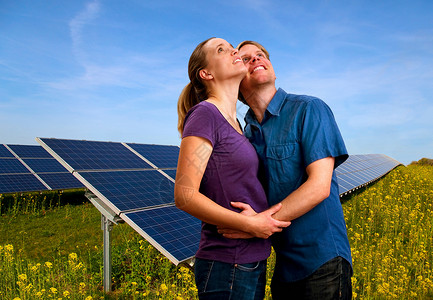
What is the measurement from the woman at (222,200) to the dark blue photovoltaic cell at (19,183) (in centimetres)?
1100

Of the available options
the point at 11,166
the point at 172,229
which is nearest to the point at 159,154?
the point at 172,229

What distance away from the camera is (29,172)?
12.6 m

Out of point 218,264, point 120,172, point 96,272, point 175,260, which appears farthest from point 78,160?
point 218,264

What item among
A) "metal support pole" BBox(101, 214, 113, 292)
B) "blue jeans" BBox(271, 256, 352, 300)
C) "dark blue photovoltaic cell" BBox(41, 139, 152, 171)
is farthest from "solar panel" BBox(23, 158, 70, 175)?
"blue jeans" BBox(271, 256, 352, 300)

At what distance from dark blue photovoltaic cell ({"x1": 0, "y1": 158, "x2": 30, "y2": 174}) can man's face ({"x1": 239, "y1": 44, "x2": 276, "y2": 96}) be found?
1260 cm

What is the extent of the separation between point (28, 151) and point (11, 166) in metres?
2.34

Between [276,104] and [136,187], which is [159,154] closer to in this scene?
[136,187]

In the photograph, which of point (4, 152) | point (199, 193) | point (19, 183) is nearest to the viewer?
point (199, 193)

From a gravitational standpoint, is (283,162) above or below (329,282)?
above

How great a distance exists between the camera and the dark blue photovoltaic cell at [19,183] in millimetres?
10883

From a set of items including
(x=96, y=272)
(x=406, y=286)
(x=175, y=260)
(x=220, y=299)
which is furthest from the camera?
(x=96, y=272)

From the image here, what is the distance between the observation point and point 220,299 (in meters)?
1.78

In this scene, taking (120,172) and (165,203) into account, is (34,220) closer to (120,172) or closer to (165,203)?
(120,172)

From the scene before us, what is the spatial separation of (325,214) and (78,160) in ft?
15.3
